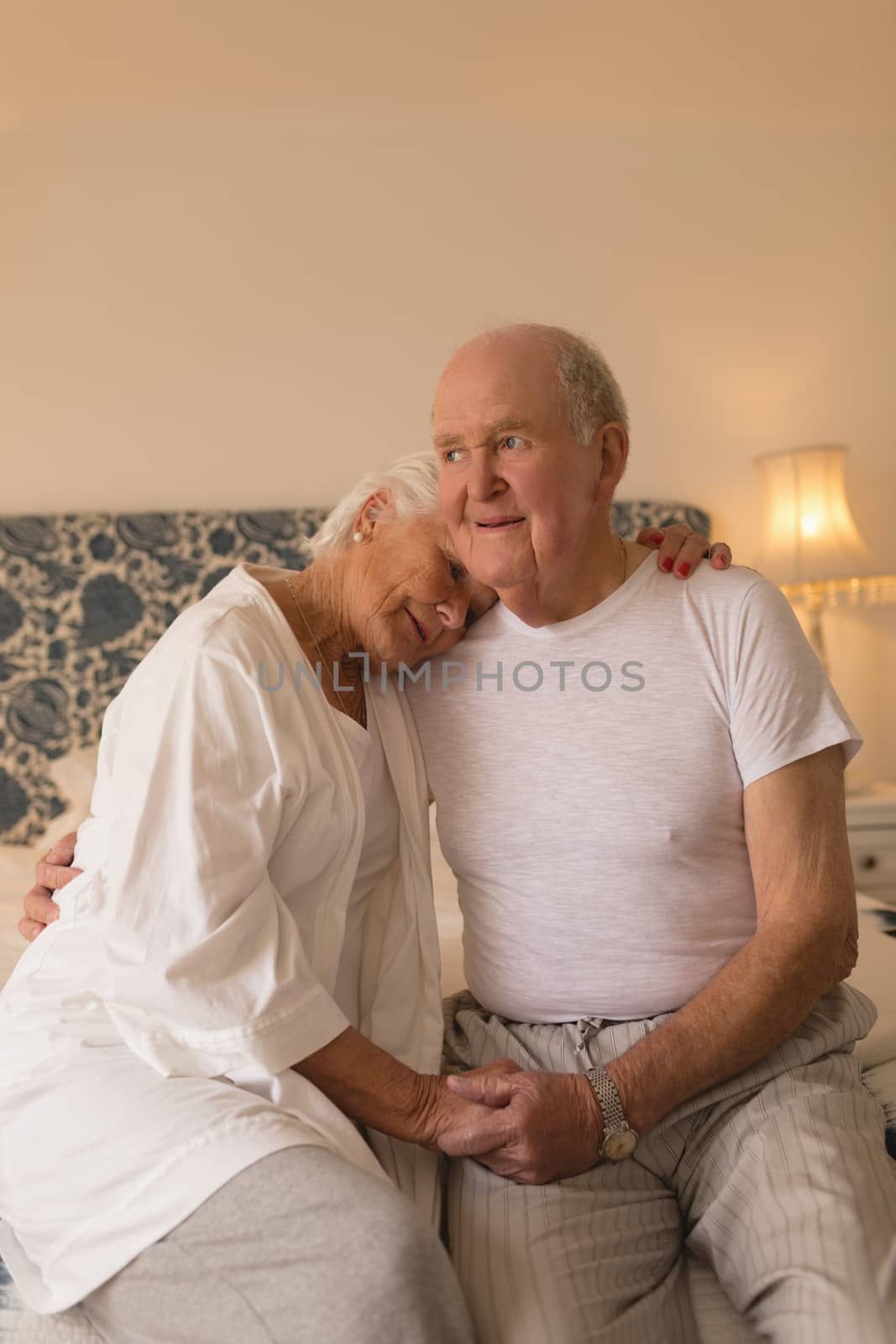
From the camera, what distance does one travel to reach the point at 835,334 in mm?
3600

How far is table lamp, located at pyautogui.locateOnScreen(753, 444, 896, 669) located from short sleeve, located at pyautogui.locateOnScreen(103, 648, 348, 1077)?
2396mm

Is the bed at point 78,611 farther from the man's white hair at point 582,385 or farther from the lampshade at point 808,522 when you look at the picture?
the man's white hair at point 582,385

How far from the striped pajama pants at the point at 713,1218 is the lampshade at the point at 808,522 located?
2086 millimetres

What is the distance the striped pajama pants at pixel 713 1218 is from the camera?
103cm

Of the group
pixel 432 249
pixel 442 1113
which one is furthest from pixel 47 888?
pixel 432 249

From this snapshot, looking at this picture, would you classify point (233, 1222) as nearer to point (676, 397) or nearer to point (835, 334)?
point (676, 397)

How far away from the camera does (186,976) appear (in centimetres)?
112

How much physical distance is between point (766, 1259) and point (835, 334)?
3123 millimetres

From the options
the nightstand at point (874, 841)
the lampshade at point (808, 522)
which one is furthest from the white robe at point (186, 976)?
the lampshade at point (808, 522)

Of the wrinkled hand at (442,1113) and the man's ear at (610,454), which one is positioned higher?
the man's ear at (610,454)

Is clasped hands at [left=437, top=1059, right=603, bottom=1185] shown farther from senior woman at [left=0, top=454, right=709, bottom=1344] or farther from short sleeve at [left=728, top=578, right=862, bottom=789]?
short sleeve at [left=728, top=578, right=862, bottom=789]

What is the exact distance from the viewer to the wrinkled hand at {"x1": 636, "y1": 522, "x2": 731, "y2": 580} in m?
1.45

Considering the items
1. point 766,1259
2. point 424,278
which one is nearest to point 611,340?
point 424,278

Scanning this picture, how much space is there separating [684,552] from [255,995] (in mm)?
755
